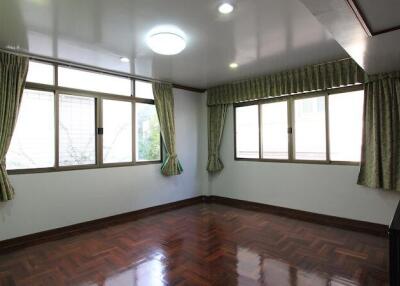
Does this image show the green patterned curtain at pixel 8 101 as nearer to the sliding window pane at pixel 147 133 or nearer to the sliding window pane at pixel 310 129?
the sliding window pane at pixel 147 133

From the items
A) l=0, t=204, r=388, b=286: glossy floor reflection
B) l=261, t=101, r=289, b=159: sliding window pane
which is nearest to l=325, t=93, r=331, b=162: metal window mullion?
l=261, t=101, r=289, b=159: sliding window pane

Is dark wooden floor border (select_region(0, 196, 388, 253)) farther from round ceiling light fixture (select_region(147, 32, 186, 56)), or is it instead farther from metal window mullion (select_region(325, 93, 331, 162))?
round ceiling light fixture (select_region(147, 32, 186, 56))

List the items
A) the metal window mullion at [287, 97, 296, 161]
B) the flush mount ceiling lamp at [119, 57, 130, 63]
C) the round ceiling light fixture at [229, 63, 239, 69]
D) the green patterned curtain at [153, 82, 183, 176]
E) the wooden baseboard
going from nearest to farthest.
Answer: the wooden baseboard, the flush mount ceiling lamp at [119, 57, 130, 63], the round ceiling light fixture at [229, 63, 239, 69], the metal window mullion at [287, 97, 296, 161], the green patterned curtain at [153, 82, 183, 176]

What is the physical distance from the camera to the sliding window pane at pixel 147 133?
4254mm

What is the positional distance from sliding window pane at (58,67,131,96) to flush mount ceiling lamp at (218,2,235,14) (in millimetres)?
2391

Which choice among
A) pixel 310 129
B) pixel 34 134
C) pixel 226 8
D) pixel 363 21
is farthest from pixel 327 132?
pixel 34 134

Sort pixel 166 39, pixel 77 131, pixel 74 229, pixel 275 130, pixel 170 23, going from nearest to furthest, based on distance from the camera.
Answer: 1. pixel 170 23
2. pixel 166 39
3. pixel 74 229
4. pixel 77 131
5. pixel 275 130

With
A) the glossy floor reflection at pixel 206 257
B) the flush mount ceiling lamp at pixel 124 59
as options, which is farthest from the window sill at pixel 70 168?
the flush mount ceiling lamp at pixel 124 59

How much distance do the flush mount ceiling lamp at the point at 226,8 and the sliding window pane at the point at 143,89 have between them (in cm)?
245

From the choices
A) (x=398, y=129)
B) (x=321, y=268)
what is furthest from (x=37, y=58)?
(x=398, y=129)

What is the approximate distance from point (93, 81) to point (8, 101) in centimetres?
115

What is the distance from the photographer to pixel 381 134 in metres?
3.11

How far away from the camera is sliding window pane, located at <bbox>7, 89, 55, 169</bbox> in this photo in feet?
9.94

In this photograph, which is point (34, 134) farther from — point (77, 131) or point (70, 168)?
point (70, 168)
